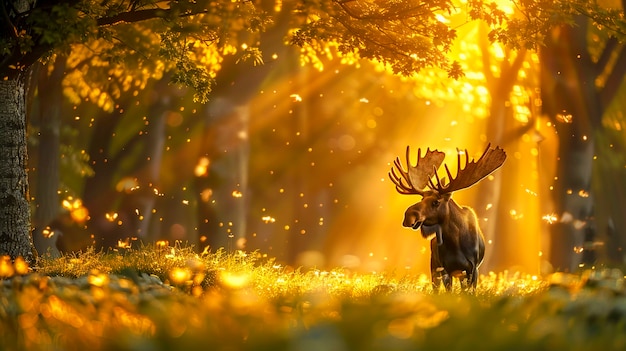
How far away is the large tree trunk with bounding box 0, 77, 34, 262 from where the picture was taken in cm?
1292

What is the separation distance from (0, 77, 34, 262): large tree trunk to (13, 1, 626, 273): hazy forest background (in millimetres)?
3665

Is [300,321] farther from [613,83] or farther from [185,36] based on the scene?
[613,83]

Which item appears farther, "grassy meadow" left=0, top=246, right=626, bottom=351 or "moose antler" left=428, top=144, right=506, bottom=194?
"moose antler" left=428, top=144, right=506, bottom=194

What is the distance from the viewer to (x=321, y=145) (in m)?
26.5

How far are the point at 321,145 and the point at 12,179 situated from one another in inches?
564

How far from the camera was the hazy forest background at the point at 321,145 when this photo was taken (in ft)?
60.6

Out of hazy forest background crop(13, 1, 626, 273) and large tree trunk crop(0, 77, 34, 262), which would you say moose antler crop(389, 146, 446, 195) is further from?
large tree trunk crop(0, 77, 34, 262)

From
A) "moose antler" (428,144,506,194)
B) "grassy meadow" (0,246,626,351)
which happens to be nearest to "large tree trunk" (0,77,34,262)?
"grassy meadow" (0,246,626,351)

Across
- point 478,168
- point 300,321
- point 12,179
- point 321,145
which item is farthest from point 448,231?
point 321,145

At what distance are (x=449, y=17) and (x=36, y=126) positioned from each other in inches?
433

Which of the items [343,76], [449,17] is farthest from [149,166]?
[449,17]

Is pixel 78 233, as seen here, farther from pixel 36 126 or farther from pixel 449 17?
pixel 449 17

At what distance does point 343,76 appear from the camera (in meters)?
26.1

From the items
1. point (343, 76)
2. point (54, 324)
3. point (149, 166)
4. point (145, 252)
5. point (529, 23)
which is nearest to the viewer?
point (54, 324)
